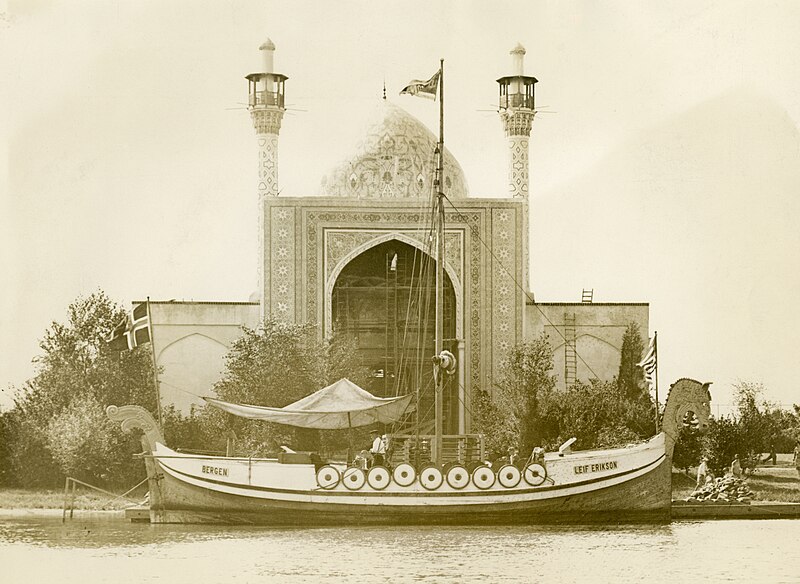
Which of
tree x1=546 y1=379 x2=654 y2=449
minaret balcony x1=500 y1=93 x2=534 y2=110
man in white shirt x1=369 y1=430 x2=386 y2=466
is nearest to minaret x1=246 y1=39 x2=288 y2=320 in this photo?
minaret balcony x1=500 y1=93 x2=534 y2=110

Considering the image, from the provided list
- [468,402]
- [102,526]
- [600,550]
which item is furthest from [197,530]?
[468,402]

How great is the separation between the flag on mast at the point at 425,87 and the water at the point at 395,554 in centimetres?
629

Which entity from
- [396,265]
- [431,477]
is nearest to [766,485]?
[431,477]

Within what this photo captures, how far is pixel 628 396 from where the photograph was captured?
31.2 meters

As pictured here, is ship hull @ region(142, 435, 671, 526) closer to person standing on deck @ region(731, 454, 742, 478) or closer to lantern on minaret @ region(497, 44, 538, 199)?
person standing on deck @ region(731, 454, 742, 478)

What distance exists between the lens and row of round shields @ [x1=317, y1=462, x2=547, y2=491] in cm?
2434

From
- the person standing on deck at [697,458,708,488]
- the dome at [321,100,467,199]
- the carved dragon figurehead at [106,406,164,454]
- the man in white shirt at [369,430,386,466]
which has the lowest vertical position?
the person standing on deck at [697,458,708,488]

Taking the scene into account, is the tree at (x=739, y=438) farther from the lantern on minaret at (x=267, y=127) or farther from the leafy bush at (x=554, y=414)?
the lantern on minaret at (x=267, y=127)

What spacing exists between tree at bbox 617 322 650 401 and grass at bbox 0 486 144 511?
903cm

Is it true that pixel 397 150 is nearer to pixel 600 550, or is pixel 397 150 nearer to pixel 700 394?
pixel 700 394

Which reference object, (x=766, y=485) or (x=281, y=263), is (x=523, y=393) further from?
(x=281, y=263)

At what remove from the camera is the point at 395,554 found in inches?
828

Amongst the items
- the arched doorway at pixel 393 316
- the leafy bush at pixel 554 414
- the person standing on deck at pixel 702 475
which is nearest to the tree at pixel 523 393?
the leafy bush at pixel 554 414

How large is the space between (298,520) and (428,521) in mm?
1661
